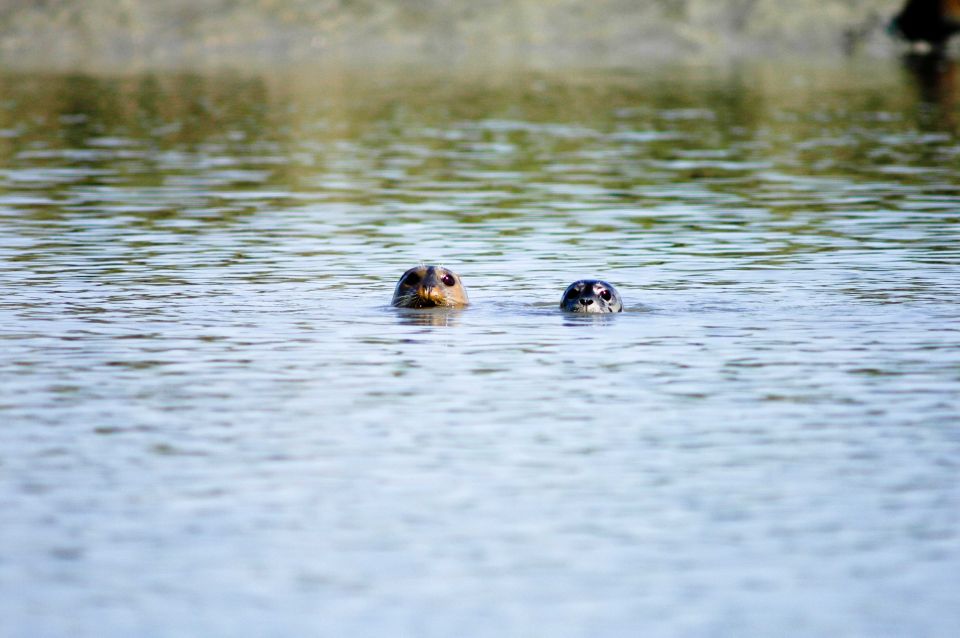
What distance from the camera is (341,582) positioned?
1312cm

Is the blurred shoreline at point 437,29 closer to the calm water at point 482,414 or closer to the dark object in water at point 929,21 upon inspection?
the dark object in water at point 929,21

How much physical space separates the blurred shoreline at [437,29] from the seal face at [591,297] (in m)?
105

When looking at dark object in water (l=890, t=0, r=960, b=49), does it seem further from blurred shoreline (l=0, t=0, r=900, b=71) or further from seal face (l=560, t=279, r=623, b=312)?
seal face (l=560, t=279, r=623, b=312)

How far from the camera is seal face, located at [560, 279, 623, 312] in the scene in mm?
23938

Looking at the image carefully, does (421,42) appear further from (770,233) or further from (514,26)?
(770,233)

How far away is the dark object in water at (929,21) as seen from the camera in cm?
12538

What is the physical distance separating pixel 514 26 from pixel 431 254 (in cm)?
10427

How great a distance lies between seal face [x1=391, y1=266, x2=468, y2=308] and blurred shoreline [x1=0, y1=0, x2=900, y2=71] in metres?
104

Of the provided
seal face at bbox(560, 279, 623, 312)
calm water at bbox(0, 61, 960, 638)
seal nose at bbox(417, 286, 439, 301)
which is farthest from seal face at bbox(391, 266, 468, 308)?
seal face at bbox(560, 279, 623, 312)

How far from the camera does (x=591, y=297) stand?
78.5 ft

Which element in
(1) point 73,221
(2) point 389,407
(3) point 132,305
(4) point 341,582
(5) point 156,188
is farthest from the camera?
(5) point 156,188

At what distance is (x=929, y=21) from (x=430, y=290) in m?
106

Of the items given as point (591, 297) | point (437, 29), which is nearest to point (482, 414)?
point (591, 297)

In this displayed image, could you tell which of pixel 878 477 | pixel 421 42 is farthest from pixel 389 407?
pixel 421 42
